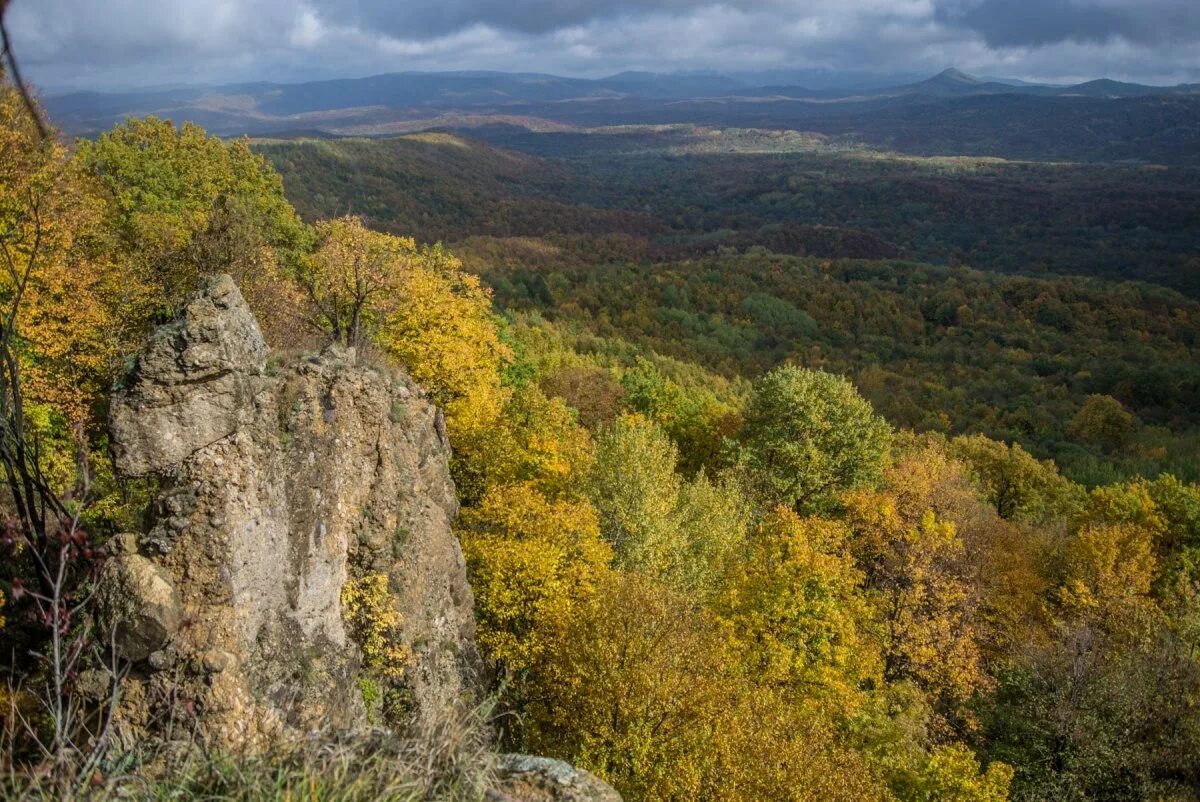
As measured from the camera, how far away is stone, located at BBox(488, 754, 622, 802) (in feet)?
25.2

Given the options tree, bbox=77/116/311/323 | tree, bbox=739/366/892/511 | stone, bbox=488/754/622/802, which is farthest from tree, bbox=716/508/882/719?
tree, bbox=77/116/311/323

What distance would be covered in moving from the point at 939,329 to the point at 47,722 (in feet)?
480

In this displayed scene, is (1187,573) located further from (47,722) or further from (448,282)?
(47,722)

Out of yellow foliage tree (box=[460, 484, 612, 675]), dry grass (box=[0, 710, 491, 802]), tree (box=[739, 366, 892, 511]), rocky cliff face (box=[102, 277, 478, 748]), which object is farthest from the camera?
tree (box=[739, 366, 892, 511])

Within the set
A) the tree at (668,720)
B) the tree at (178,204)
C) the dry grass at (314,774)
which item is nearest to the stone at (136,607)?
the dry grass at (314,774)

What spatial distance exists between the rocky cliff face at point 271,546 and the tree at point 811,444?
76.0 feet

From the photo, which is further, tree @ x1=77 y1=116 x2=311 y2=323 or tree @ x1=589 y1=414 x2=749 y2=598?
tree @ x1=589 y1=414 x2=749 y2=598

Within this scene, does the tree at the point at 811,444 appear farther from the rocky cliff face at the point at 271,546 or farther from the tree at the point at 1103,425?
the tree at the point at 1103,425

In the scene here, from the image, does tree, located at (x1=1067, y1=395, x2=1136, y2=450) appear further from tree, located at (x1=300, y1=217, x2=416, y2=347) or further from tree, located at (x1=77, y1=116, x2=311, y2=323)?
tree, located at (x1=77, y1=116, x2=311, y2=323)

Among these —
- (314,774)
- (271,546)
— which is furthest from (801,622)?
(314,774)

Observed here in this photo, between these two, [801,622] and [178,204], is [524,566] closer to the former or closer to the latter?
[801,622]

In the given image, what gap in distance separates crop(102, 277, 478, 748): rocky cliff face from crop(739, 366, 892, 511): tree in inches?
912

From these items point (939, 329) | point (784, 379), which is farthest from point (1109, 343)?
point (784, 379)

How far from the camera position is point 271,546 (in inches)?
545
